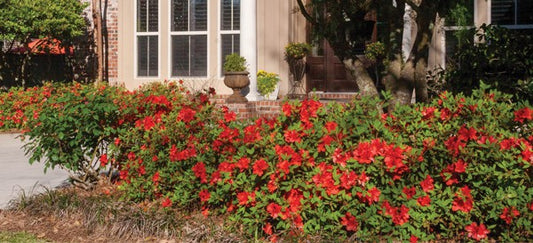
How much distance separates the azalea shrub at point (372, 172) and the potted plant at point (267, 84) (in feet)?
29.1

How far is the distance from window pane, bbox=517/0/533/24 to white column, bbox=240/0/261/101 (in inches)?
212

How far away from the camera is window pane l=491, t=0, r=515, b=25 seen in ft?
45.9

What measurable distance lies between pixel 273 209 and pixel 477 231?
1436 millimetres

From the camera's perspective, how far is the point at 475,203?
16.0 feet

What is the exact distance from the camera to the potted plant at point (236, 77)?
14.0 metres

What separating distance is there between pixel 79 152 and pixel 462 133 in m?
3.54

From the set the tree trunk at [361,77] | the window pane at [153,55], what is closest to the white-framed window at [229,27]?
the window pane at [153,55]

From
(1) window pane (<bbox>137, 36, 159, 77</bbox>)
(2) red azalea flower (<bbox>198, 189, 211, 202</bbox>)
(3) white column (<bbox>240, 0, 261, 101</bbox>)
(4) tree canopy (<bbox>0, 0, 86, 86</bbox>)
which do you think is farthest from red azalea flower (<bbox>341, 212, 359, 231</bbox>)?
(4) tree canopy (<bbox>0, 0, 86, 86</bbox>)

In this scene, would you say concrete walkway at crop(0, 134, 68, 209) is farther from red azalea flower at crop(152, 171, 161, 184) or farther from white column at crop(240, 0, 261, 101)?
white column at crop(240, 0, 261, 101)

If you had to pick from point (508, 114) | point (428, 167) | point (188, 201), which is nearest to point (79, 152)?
point (188, 201)

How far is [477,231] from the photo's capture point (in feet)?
15.7

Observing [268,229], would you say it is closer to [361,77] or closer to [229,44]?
[361,77]

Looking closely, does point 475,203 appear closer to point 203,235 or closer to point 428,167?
point 428,167

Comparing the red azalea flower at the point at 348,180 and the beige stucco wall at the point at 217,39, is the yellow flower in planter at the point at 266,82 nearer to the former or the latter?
the beige stucco wall at the point at 217,39
